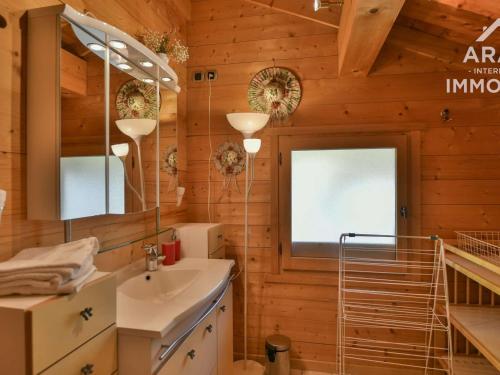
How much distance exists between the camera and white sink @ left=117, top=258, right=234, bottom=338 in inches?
41.6

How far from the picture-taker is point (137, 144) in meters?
1.67

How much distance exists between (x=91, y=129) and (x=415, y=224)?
2.08m

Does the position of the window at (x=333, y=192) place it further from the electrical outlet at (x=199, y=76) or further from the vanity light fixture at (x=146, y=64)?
→ the vanity light fixture at (x=146, y=64)

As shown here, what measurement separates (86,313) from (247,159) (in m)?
1.55

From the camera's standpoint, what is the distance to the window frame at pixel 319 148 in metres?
2.16

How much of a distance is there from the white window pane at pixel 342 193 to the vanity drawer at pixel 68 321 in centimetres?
158

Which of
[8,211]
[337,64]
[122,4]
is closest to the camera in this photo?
[8,211]

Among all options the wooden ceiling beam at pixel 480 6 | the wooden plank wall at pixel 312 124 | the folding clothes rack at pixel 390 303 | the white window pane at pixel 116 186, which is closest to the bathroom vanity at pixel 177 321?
the white window pane at pixel 116 186

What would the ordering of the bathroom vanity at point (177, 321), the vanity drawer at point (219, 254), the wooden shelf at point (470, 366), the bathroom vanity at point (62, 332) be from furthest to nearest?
the vanity drawer at point (219, 254) → the wooden shelf at point (470, 366) → the bathroom vanity at point (177, 321) → the bathroom vanity at point (62, 332)

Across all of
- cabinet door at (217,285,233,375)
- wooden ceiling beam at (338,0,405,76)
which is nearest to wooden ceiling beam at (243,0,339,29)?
wooden ceiling beam at (338,0,405,76)

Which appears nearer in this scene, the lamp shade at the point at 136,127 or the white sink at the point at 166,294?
the white sink at the point at 166,294

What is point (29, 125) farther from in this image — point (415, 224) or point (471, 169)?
point (471, 169)

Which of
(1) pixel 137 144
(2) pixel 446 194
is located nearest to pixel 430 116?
(2) pixel 446 194

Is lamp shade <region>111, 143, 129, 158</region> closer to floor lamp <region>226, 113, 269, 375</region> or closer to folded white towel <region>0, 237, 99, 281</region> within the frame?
folded white towel <region>0, 237, 99, 281</region>
